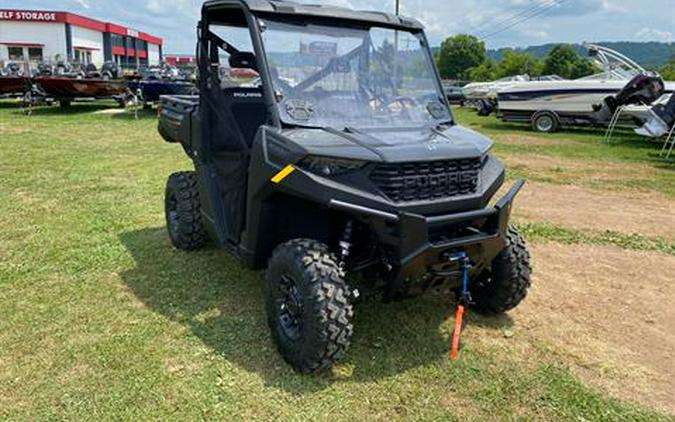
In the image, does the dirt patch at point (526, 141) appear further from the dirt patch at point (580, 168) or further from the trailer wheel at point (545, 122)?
the dirt patch at point (580, 168)

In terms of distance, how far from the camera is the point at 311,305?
3.07 metres

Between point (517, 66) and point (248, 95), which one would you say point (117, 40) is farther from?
point (248, 95)

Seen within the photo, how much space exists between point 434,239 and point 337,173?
2.18 feet

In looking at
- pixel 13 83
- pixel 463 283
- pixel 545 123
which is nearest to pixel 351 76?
pixel 463 283

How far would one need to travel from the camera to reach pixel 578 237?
19.9 ft

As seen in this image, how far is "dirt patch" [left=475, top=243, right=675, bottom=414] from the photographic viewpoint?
3389 millimetres

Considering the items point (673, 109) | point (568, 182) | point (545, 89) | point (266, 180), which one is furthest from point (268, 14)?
point (545, 89)

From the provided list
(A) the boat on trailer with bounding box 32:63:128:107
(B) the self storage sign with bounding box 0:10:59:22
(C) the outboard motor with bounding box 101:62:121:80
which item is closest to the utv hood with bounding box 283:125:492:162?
(A) the boat on trailer with bounding box 32:63:128:107

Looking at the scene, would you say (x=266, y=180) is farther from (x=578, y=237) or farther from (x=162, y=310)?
(x=578, y=237)

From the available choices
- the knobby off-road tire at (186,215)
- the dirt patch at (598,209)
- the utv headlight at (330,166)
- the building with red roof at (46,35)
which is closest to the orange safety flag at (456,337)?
the utv headlight at (330,166)

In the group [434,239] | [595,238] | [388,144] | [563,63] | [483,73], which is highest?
[563,63]

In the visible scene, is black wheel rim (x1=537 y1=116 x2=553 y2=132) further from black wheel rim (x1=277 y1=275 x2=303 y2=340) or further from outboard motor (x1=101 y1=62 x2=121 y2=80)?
black wheel rim (x1=277 y1=275 x2=303 y2=340)

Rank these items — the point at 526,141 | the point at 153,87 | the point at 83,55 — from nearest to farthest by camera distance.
→ the point at 526,141
the point at 153,87
the point at 83,55

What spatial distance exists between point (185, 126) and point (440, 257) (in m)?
2.71
